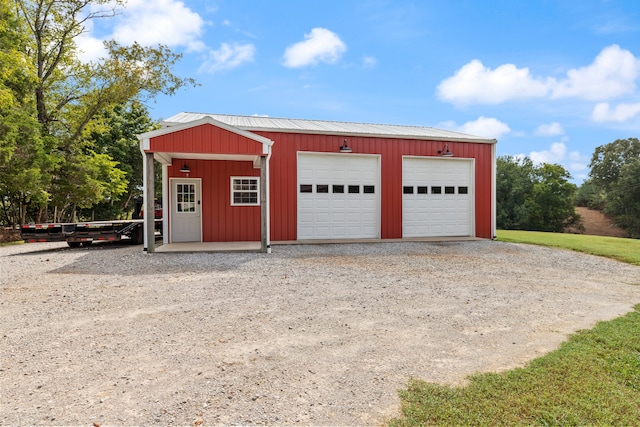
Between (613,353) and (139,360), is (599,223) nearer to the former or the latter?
(613,353)

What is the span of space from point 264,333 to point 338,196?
8.22m

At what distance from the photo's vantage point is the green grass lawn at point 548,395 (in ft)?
6.77

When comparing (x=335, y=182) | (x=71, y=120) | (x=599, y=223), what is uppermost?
(x=71, y=120)

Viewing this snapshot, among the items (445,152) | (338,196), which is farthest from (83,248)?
(445,152)

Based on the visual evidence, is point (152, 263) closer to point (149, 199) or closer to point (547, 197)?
point (149, 199)

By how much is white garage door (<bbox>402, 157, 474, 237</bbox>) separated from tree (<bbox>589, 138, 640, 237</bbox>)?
32014 mm

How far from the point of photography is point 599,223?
39719mm

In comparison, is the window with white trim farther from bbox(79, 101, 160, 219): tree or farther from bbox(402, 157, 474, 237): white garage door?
bbox(79, 101, 160, 219): tree

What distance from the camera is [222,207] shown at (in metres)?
10.8

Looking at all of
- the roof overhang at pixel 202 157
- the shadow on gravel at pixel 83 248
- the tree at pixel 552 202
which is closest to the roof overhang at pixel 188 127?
the roof overhang at pixel 202 157

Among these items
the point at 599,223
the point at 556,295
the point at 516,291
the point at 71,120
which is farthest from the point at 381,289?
the point at 599,223

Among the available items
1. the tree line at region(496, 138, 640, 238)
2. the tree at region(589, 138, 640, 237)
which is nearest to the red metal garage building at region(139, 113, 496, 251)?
the tree line at region(496, 138, 640, 238)

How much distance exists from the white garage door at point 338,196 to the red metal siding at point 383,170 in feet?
0.79

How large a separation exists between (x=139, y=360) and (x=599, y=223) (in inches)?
1937
